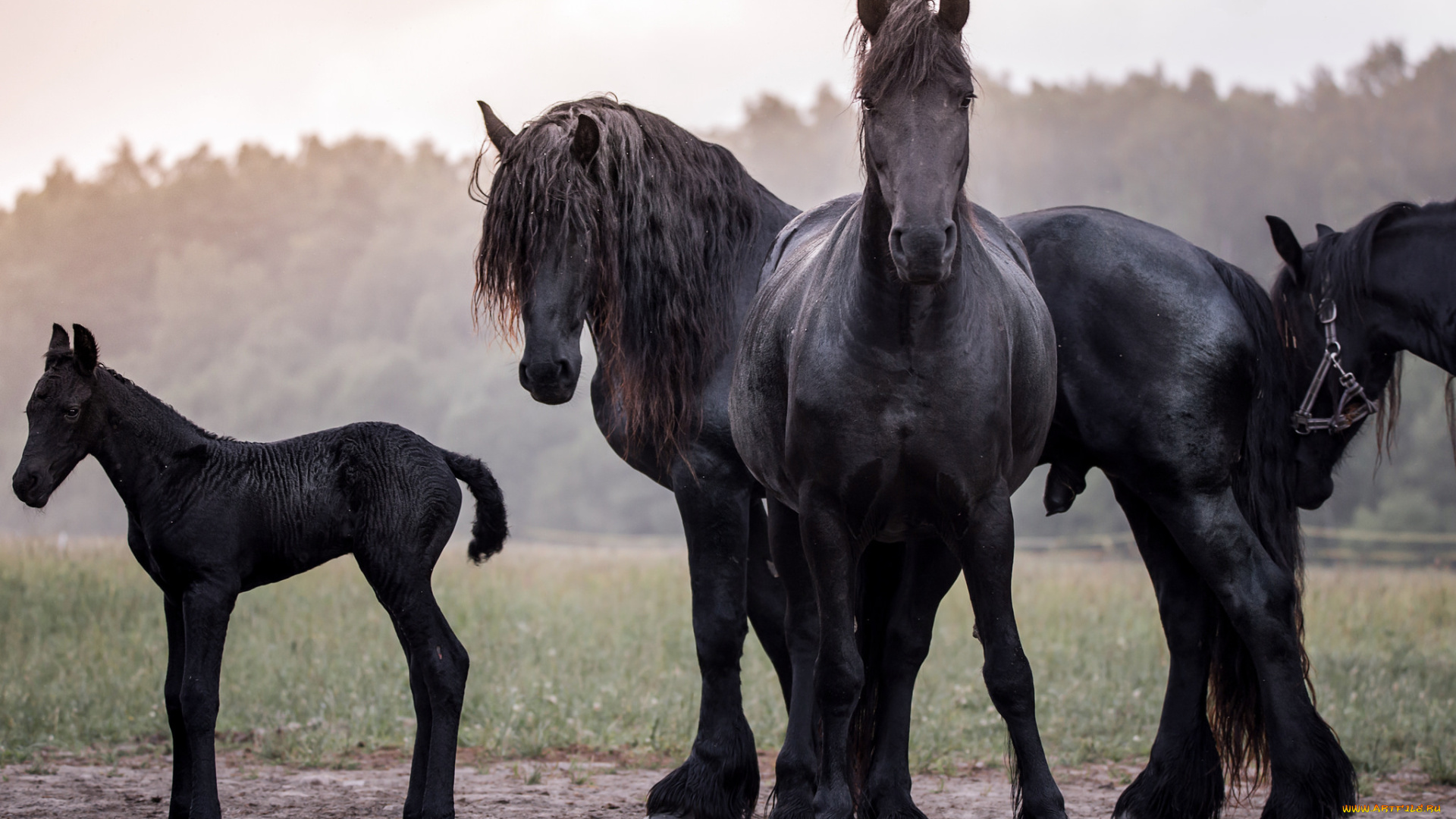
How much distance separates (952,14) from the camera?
11.8 feet

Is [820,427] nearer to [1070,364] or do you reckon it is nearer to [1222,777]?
[1070,364]

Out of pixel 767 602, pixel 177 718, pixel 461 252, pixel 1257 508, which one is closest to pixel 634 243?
pixel 767 602

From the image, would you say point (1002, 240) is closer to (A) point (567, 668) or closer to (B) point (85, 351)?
(B) point (85, 351)

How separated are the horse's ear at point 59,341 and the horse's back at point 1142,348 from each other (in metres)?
3.77

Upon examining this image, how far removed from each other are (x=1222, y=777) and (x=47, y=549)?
40.9 feet

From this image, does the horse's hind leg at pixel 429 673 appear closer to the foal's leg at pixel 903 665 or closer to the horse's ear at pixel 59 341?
the horse's ear at pixel 59 341

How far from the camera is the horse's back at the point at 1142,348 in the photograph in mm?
4934

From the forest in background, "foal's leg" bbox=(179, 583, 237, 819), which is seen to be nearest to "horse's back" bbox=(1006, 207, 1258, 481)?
"foal's leg" bbox=(179, 583, 237, 819)

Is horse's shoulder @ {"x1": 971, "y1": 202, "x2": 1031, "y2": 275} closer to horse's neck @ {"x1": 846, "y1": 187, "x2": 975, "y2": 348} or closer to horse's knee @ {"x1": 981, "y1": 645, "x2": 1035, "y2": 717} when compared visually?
horse's neck @ {"x1": 846, "y1": 187, "x2": 975, "y2": 348}

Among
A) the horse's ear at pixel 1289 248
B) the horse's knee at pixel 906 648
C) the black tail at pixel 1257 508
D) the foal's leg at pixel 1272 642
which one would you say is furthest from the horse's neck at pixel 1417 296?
the horse's knee at pixel 906 648

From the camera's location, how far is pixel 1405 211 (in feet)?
17.4

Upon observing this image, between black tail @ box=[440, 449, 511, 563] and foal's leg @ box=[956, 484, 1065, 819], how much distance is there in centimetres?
188

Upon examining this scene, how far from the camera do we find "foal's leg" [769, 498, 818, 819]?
4242mm

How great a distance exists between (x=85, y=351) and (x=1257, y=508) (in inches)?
179
